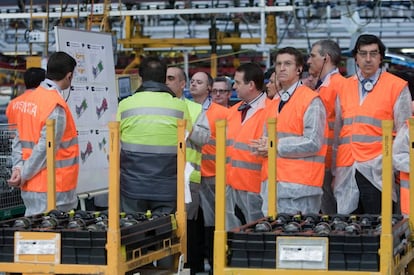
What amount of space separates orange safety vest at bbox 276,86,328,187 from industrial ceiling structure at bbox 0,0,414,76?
5243 mm

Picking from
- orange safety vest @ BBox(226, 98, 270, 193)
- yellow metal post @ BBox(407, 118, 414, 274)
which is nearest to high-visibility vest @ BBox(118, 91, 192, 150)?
orange safety vest @ BBox(226, 98, 270, 193)

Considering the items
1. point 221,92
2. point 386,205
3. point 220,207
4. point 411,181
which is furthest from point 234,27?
point 386,205

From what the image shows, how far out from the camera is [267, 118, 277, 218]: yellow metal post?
709 centimetres

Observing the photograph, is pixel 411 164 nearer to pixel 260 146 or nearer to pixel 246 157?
pixel 260 146

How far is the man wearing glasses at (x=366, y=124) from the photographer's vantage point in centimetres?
794

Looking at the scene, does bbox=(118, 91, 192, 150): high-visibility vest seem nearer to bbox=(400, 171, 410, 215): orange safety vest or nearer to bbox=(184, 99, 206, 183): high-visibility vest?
bbox=(184, 99, 206, 183): high-visibility vest

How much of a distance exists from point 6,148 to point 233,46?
6.50 m

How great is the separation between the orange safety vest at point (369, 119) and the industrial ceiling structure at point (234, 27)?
16.7ft

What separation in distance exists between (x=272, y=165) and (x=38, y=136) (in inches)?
74.3

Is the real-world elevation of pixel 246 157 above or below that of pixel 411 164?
below

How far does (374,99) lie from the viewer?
7996 millimetres

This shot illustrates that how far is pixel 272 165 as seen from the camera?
717cm

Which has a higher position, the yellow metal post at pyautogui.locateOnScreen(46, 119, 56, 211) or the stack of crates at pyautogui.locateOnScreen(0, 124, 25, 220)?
the yellow metal post at pyautogui.locateOnScreen(46, 119, 56, 211)

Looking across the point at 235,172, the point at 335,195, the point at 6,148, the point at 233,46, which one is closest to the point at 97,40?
the point at 6,148
